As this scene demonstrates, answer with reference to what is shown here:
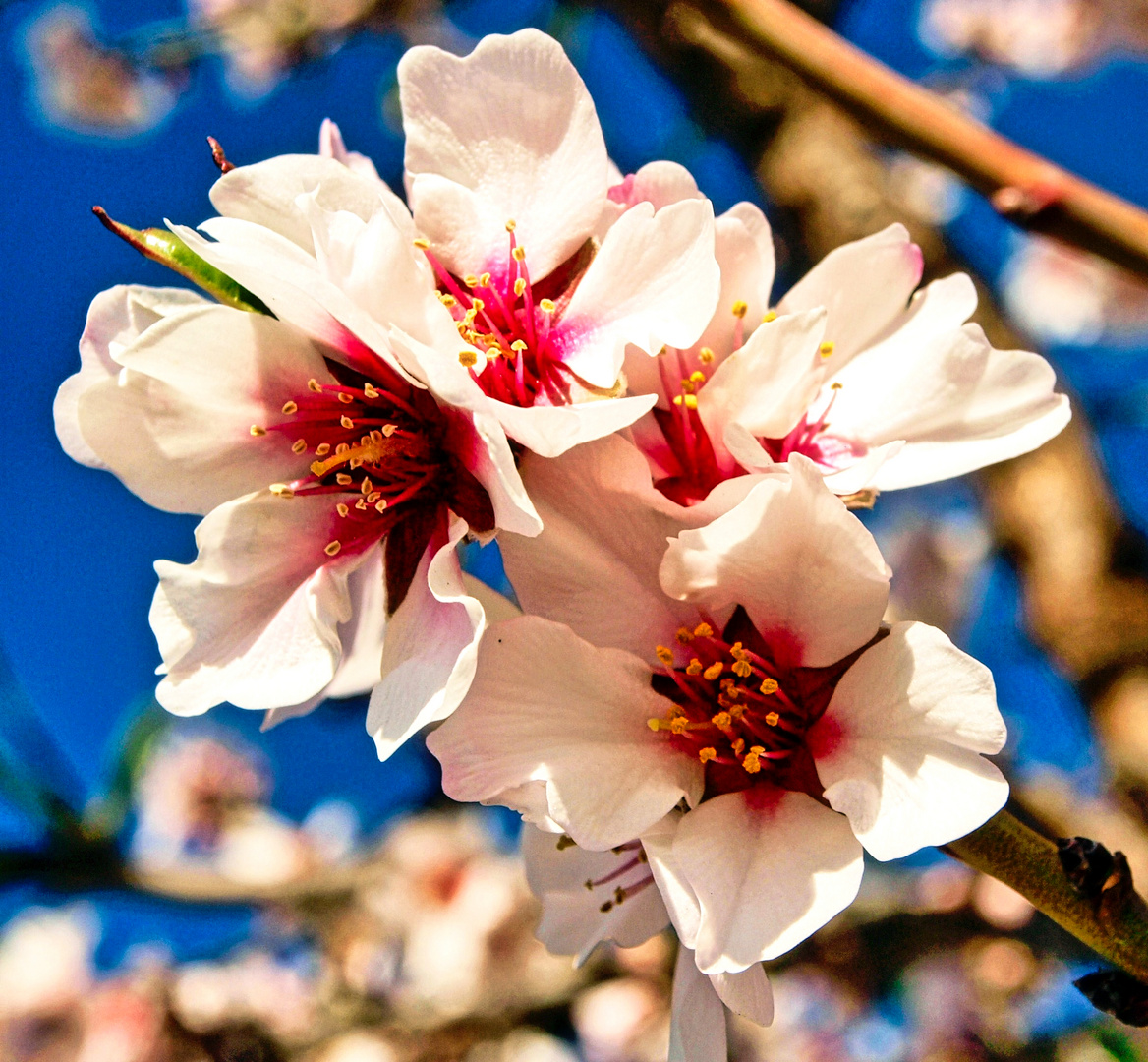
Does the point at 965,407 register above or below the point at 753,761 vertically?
above

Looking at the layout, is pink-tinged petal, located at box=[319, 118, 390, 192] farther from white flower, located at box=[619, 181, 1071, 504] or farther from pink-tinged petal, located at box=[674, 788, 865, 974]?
pink-tinged petal, located at box=[674, 788, 865, 974]

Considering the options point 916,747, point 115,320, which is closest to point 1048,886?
point 916,747

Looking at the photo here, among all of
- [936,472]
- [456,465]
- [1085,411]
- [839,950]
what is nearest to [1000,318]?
[1085,411]

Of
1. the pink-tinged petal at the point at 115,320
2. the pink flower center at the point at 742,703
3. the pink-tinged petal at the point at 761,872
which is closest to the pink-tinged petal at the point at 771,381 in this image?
the pink flower center at the point at 742,703

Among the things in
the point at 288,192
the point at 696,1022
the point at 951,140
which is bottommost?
the point at 696,1022

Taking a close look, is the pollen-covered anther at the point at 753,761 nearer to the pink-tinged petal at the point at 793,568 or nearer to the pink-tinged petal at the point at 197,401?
the pink-tinged petal at the point at 793,568

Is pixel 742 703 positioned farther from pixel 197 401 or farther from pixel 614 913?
pixel 197 401

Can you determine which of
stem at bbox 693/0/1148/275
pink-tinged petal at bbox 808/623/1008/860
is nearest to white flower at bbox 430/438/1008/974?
pink-tinged petal at bbox 808/623/1008/860
